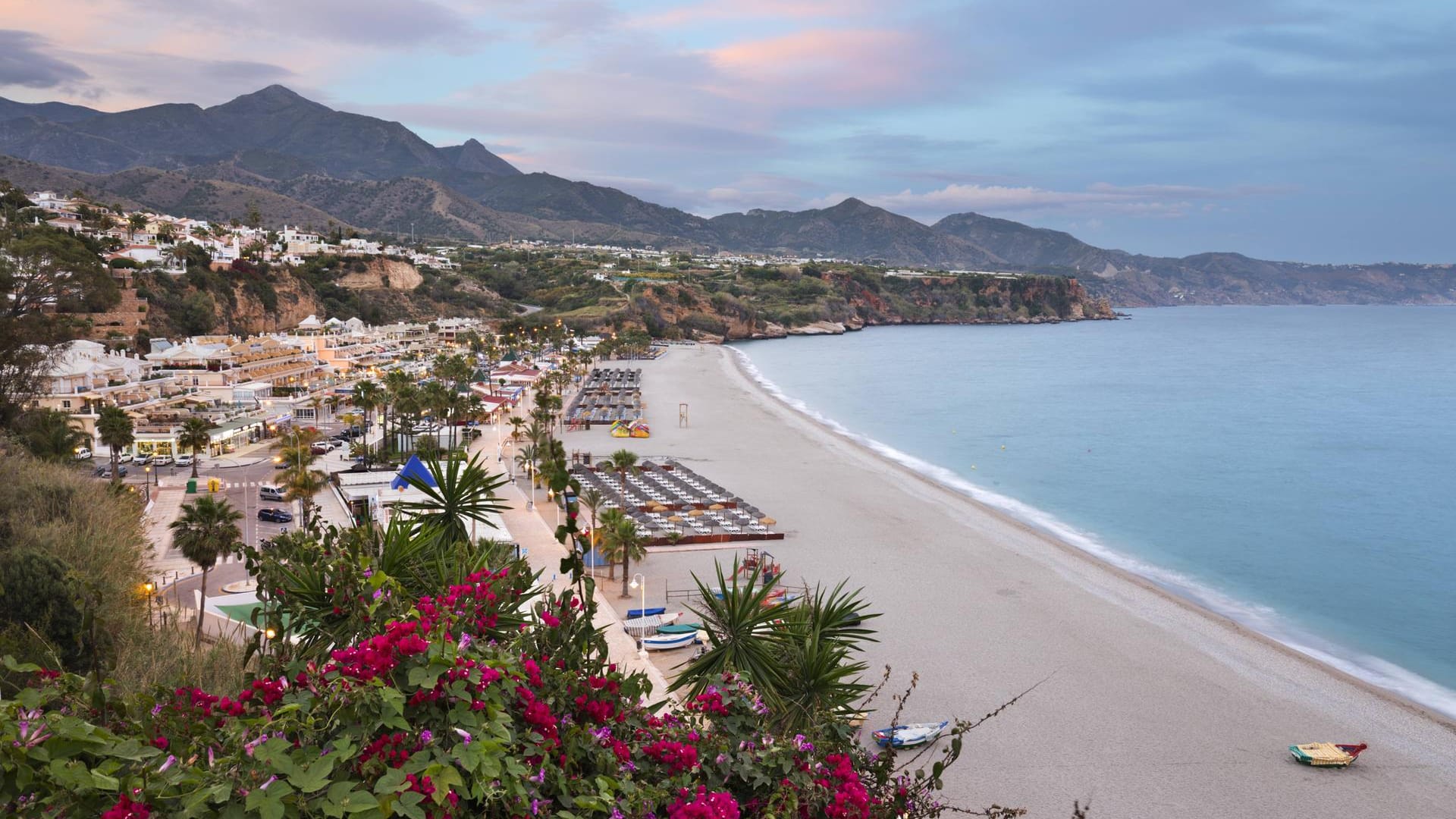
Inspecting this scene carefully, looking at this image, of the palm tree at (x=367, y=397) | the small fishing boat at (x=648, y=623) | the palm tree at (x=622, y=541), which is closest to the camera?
the small fishing boat at (x=648, y=623)

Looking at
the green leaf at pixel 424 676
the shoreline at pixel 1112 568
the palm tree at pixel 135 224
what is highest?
the palm tree at pixel 135 224

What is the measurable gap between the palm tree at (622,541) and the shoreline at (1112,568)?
12.0 m

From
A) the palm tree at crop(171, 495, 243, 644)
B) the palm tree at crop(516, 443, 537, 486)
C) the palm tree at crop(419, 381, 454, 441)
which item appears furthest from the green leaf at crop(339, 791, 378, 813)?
the palm tree at crop(419, 381, 454, 441)

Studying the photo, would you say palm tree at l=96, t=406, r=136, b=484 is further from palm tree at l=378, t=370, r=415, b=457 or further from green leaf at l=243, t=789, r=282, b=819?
green leaf at l=243, t=789, r=282, b=819

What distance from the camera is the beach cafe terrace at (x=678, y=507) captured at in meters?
22.3

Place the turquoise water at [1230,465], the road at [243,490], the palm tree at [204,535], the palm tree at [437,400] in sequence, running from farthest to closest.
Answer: the palm tree at [437,400], the turquoise water at [1230,465], the road at [243,490], the palm tree at [204,535]

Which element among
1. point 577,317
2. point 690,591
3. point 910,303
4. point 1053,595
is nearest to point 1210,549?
point 1053,595

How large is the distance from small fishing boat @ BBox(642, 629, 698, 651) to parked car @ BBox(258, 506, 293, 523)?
11.3 meters

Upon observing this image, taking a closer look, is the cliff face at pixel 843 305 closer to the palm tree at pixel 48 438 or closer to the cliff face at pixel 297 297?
the cliff face at pixel 297 297

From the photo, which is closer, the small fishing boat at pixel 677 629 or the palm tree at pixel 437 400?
the small fishing boat at pixel 677 629

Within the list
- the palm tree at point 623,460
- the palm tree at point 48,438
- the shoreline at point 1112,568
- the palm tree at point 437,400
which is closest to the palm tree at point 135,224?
the palm tree at point 437,400

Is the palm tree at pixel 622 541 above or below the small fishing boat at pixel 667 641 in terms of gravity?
above

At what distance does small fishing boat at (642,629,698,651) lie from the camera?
1511cm

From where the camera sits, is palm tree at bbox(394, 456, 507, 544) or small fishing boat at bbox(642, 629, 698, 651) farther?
small fishing boat at bbox(642, 629, 698, 651)
